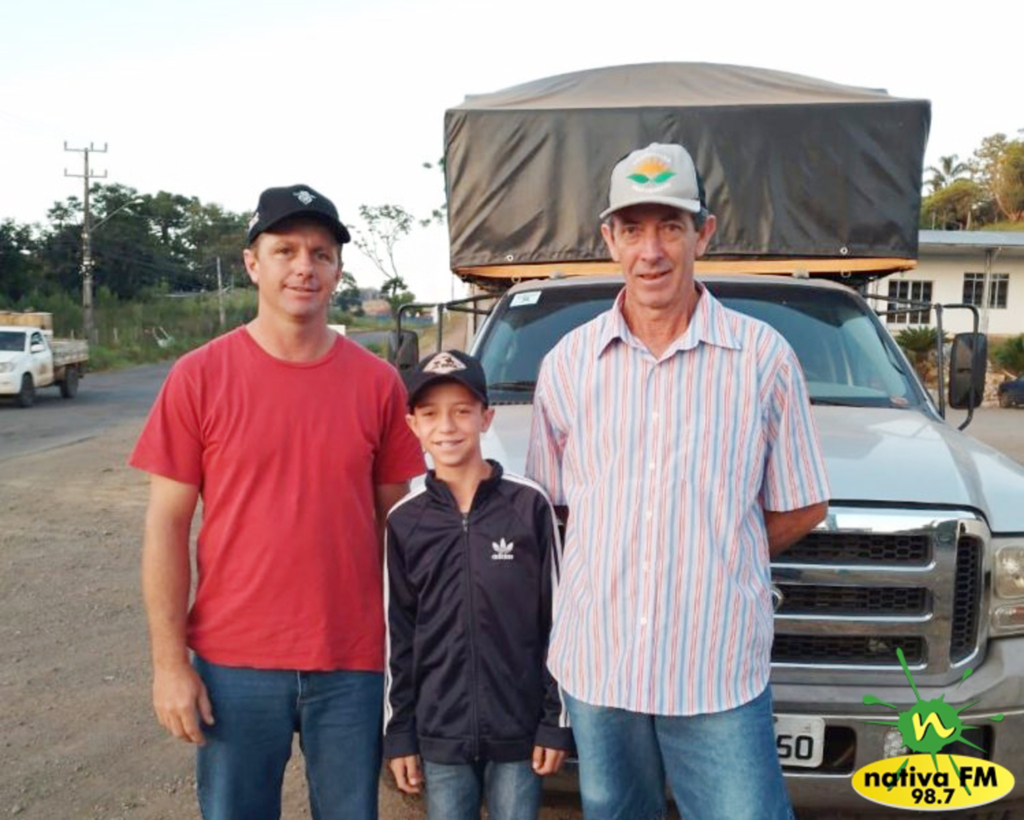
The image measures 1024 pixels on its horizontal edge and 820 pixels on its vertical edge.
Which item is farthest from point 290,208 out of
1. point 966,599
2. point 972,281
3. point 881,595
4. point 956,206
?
point 956,206

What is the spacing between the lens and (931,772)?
2.86 metres

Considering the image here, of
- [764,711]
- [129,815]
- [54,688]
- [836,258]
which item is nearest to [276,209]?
[764,711]

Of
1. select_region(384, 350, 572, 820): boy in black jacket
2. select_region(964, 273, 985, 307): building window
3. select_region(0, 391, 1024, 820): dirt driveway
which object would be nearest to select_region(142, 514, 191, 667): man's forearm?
select_region(384, 350, 572, 820): boy in black jacket

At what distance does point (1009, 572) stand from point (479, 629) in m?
1.68

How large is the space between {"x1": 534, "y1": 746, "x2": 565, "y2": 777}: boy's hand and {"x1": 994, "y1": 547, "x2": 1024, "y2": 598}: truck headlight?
151 centimetres

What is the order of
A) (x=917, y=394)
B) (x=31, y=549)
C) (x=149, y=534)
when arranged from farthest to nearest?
(x=31, y=549) → (x=917, y=394) → (x=149, y=534)

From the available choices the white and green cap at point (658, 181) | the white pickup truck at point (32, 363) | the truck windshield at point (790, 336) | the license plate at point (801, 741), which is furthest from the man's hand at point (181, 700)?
the white pickup truck at point (32, 363)

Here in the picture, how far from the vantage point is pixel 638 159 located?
2.21 metres

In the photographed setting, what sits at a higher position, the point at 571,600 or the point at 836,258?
the point at 836,258

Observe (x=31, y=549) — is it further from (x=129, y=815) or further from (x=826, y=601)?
(x=826, y=601)

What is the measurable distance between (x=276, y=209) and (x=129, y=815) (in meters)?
2.44

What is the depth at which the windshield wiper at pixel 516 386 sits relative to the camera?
4.29m

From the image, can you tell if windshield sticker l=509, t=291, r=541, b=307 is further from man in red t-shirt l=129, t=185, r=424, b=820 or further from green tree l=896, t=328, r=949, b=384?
green tree l=896, t=328, r=949, b=384

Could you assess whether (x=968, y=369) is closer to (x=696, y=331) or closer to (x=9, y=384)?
(x=696, y=331)
